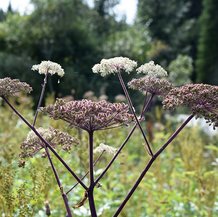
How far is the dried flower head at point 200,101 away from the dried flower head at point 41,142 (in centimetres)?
29

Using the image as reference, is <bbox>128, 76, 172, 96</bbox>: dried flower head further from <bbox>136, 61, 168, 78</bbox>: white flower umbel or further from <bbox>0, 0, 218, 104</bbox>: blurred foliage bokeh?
<bbox>0, 0, 218, 104</bbox>: blurred foliage bokeh

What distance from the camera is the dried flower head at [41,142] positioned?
1312mm

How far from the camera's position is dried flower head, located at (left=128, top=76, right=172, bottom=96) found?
4.31 ft

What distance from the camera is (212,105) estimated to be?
1195mm

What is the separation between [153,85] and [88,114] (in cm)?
24

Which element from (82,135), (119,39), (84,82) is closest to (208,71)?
(119,39)

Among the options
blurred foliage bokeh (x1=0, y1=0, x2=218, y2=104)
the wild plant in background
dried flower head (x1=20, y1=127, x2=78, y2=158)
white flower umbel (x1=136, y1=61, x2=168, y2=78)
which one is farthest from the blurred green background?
white flower umbel (x1=136, y1=61, x2=168, y2=78)

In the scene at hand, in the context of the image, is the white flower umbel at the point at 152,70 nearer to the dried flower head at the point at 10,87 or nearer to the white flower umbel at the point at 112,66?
the white flower umbel at the point at 112,66

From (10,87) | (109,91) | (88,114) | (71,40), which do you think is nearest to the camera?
(88,114)

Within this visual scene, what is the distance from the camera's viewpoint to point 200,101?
1190 mm

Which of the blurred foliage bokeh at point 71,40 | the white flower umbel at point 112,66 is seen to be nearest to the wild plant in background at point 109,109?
the white flower umbel at point 112,66

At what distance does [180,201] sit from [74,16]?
850 centimetres

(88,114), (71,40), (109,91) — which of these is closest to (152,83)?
(88,114)

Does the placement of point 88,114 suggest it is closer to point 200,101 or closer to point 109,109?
point 109,109
